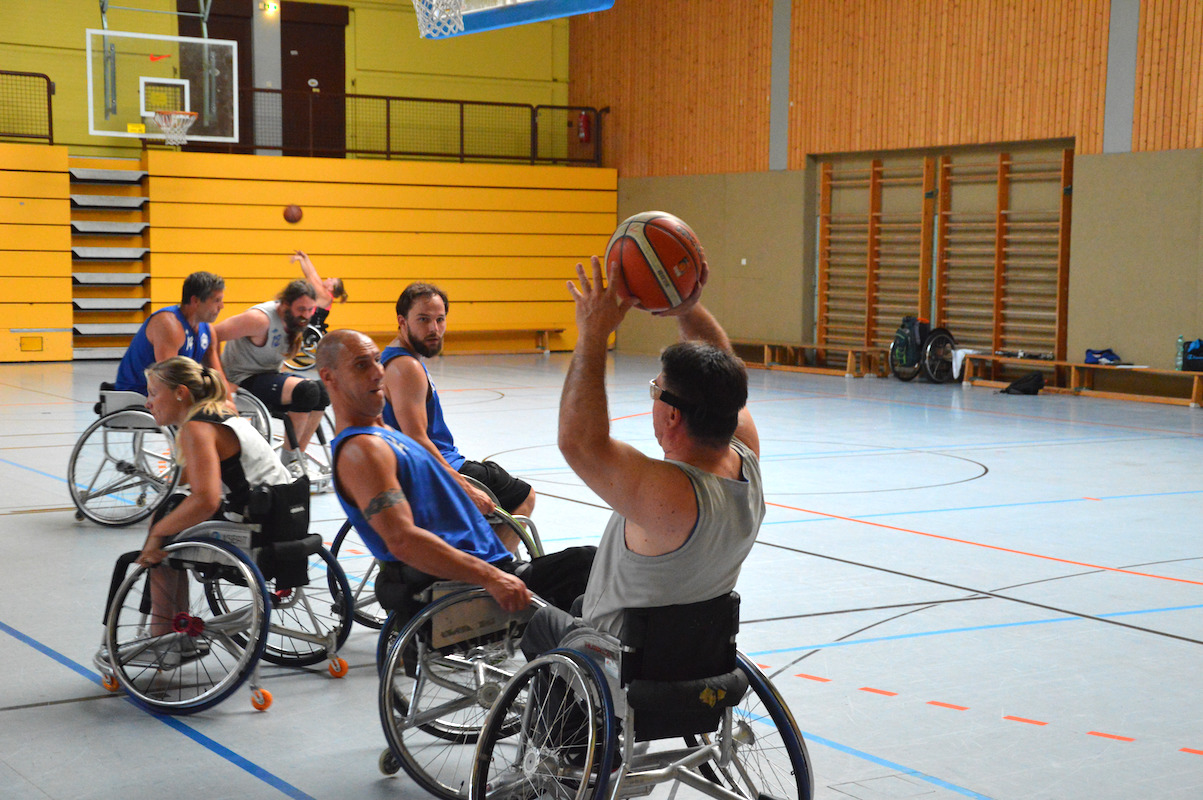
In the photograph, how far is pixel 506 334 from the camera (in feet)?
61.3

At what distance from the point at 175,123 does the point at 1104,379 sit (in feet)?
35.7

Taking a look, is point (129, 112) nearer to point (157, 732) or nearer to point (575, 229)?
point (575, 229)

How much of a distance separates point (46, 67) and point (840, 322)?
10.9m

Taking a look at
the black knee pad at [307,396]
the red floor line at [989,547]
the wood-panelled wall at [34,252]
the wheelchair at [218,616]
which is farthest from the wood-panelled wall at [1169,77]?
the wood-panelled wall at [34,252]

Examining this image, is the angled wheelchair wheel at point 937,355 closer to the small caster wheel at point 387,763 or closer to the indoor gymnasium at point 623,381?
the indoor gymnasium at point 623,381

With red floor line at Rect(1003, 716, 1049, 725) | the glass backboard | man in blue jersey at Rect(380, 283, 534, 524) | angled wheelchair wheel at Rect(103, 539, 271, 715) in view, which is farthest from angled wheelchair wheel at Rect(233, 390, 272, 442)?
the glass backboard

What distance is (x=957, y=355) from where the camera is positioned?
14.0 meters

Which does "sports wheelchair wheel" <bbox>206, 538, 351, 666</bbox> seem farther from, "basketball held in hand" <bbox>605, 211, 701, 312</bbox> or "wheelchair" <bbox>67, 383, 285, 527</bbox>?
"wheelchair" <bbox>67, 383, 285, 527</bbox>

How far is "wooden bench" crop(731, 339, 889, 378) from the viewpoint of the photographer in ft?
50.0

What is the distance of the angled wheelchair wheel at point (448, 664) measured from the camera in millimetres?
2889

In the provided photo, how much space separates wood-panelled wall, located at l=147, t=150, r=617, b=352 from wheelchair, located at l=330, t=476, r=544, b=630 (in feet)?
37.5

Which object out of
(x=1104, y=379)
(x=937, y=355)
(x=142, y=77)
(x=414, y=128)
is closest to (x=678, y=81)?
(x=414, y=128)

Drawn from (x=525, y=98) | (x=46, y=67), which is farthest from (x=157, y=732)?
(x=525, y=98)

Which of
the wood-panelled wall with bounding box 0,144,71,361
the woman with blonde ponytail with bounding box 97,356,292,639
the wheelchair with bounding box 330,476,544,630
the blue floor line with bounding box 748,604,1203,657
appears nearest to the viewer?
the woman with blonde ponytail with bounding box 97,356,292,639
